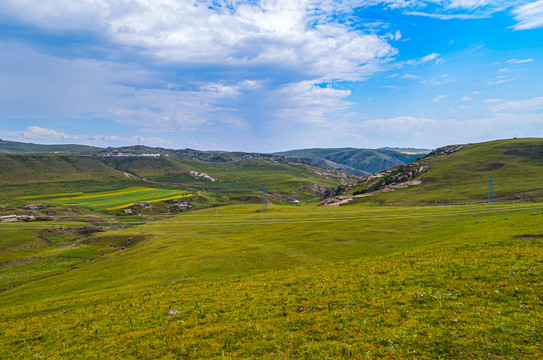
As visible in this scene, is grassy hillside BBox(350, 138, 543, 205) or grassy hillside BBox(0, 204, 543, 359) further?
grassy hillside BBox(350, 138, 543, 205)

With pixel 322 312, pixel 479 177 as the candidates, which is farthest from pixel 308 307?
pixel 479 177

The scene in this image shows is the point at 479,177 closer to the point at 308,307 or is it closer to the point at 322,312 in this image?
the point at 308,307

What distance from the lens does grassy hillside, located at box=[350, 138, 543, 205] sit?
10488cm

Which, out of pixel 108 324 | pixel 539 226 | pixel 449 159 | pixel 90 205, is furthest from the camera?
pixel 449 159

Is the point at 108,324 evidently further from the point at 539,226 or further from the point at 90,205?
the point at 90,205

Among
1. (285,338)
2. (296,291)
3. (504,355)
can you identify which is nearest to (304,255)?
(296,291)

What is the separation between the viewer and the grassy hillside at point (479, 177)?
10488 centimetres

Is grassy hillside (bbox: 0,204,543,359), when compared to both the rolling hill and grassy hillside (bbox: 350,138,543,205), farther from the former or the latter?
grassy hillside (bbox: 350,138,543,205)

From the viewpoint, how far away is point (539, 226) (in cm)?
3794

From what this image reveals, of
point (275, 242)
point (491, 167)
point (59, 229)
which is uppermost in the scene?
point (491, 167)

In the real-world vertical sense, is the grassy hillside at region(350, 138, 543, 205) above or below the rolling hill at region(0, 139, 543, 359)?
above

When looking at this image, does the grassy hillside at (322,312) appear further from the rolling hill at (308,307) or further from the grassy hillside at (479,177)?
the grassy hillside at (479,177)

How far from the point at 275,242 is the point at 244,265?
621 inches

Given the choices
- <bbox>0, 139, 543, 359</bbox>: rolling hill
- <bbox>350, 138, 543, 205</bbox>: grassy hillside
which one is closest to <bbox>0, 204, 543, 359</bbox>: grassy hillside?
<bbox>0, 139, 543, 359</bbox>: rolling hill
